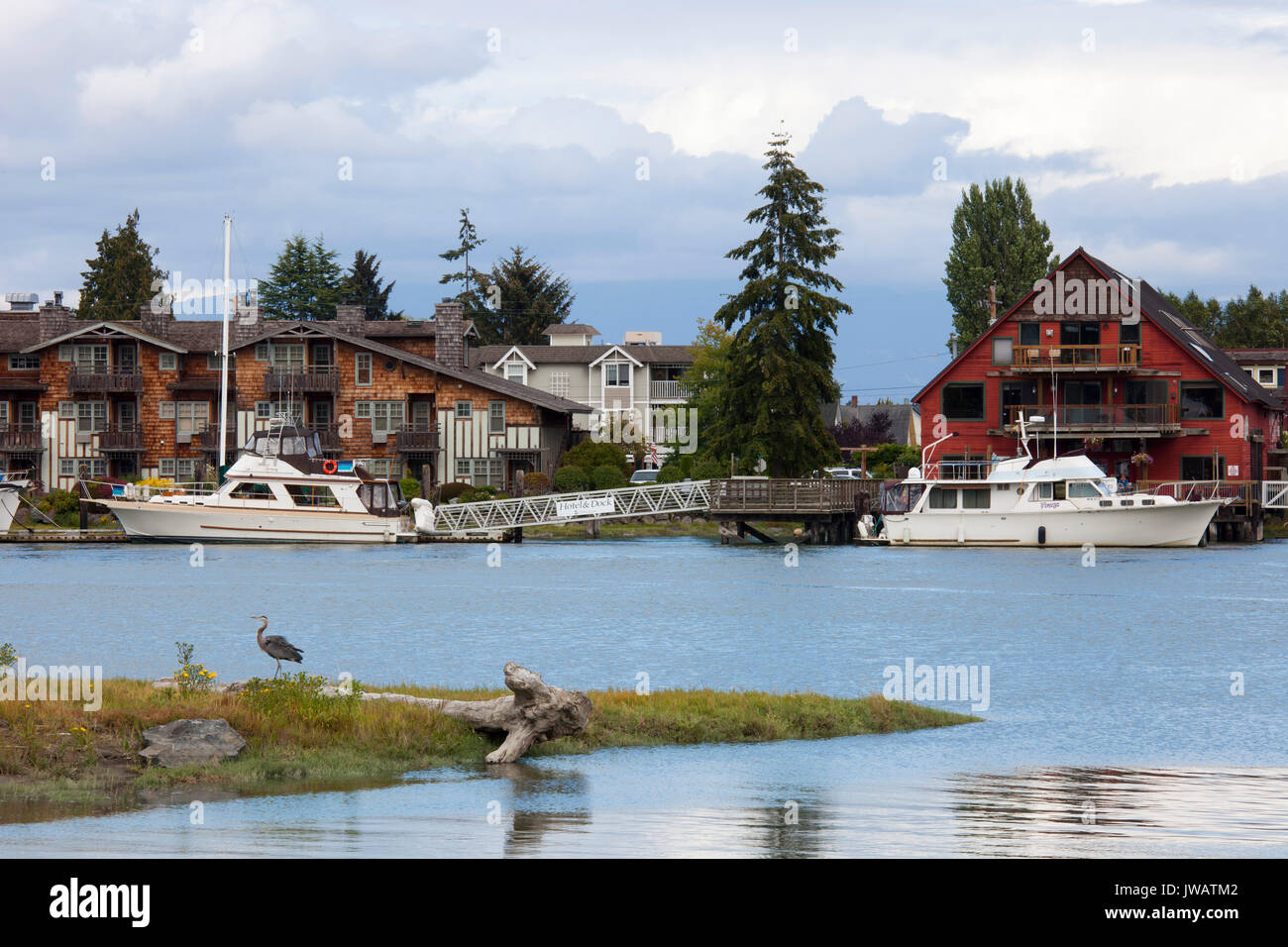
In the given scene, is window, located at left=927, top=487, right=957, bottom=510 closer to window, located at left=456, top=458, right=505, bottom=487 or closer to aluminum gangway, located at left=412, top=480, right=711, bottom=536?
aluminum gangway, located at left=412, top=480, right=711, bottom=536

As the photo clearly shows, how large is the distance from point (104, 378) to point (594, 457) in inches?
1005

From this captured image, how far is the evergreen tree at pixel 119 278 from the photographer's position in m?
104

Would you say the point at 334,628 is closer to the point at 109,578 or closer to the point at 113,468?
the point at 109,578

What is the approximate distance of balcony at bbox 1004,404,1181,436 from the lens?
68625mm

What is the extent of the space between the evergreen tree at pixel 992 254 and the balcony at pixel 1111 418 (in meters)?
28.0

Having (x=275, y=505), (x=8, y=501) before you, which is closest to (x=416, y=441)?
(x=275, y=505)

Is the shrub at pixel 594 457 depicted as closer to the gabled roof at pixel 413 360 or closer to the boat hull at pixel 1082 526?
the gabled roof at pixel 413 360

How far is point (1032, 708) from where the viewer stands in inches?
923

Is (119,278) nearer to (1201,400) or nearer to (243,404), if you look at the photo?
(243,404)

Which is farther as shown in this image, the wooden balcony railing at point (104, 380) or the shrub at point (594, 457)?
the wooden balcony railing at point (104, 380)

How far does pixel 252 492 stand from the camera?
61906mm

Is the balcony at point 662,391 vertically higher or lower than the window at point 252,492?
higher

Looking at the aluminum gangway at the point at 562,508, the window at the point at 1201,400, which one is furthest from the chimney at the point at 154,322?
the window at the point at 1201,400
